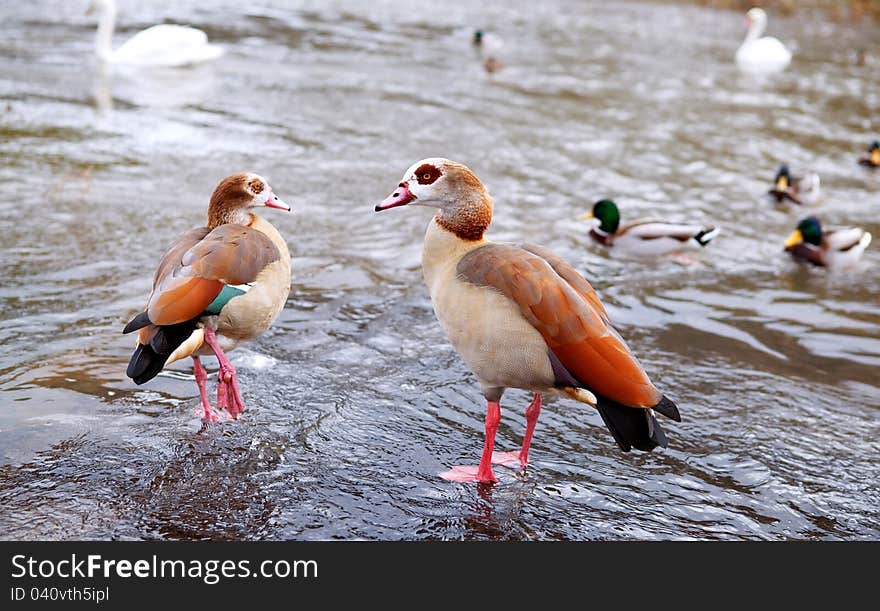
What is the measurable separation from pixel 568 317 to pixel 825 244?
Result: 5.94 metres

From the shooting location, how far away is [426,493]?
4891 mm

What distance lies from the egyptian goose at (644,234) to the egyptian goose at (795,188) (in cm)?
220

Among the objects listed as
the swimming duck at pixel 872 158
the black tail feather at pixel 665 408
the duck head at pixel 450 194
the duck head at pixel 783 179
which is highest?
the duck head at pixel 450 194

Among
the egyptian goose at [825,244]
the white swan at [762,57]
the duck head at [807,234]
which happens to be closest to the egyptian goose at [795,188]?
the egyptian goose at [825,244]

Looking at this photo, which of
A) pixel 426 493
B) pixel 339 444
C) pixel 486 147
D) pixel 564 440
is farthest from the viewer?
pixel 486 147

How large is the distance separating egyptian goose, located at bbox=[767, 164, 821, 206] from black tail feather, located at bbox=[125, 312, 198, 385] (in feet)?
28.5

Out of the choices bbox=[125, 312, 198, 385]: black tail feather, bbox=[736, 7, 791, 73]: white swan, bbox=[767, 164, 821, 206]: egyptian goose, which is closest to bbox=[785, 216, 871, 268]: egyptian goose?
bbox=[767, 164, 821, 206]: egyptian goose

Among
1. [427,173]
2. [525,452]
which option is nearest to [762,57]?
[427,173]

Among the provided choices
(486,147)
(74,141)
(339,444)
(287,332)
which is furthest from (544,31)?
(339,444)

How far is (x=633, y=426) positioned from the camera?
448cm

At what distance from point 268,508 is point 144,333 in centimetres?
106

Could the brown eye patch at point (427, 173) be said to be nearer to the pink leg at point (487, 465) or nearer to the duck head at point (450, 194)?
the duck head at point (450, 194)

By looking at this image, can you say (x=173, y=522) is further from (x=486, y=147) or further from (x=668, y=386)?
(x=486, y=147)

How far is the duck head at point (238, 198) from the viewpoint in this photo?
5.79 meters
